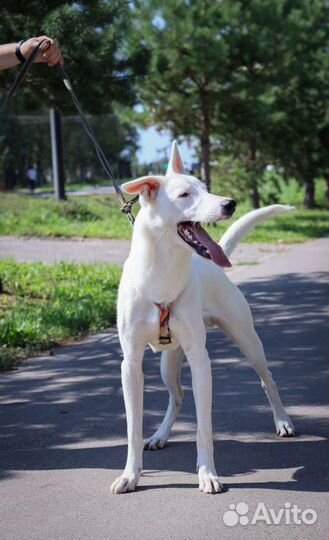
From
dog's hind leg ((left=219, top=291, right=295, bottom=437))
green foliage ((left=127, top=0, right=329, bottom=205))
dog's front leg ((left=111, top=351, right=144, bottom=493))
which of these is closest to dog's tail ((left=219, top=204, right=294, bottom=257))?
dog's hind leg ((left=219, top=291, right=295, bottom=437))

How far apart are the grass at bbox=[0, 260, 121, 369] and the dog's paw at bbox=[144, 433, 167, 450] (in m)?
2.91

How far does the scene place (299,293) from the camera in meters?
11.9

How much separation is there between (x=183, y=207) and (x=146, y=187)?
8.8 inches

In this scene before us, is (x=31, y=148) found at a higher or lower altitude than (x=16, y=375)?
higher

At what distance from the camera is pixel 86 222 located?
75.3 feet

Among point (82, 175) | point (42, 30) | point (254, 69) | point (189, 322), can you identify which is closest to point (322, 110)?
point (254, 69)

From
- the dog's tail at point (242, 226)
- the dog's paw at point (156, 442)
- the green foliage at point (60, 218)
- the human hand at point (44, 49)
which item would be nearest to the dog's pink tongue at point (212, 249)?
the dog's tail at point (242, 226)

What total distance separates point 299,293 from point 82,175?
2735 inches

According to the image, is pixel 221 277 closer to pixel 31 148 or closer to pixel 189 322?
pixel 189 322

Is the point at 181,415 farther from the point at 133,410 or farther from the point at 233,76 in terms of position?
the point at 233,76

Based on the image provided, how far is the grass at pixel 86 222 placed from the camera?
799 inches

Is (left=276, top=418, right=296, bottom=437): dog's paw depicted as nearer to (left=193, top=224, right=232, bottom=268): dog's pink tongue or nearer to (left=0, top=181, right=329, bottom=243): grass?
(left=193, top=224, right=232, bottom=268): dog's pink tongue

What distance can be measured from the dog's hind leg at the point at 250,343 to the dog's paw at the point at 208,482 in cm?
103

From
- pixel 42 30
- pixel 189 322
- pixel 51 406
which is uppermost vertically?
pixel 42 30
